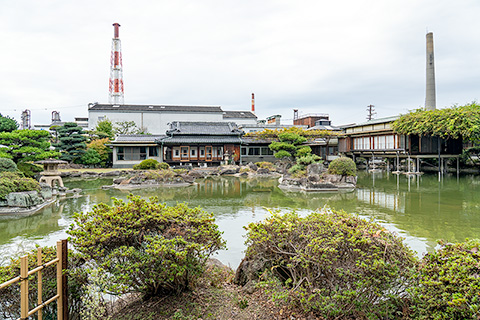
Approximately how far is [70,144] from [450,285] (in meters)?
29.4

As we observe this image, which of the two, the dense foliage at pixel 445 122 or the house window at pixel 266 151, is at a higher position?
the dense foliage at pixel 445 122

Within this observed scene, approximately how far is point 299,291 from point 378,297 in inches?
32.0

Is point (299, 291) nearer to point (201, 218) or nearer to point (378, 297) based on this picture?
point (378, 297)

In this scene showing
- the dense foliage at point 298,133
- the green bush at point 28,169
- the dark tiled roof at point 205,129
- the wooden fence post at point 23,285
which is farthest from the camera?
the dark tiled roof at point 205,129

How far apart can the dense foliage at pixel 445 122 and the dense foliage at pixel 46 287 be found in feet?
72.7

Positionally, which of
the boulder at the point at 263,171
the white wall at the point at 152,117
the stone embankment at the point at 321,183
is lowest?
the stone embankment at the point at 321,183

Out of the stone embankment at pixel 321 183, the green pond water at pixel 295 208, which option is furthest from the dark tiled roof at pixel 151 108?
the stone embankment at pixel 321 183

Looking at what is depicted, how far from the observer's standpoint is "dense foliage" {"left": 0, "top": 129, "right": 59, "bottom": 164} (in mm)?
14742

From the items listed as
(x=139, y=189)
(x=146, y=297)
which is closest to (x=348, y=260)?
(x=146, y=297)

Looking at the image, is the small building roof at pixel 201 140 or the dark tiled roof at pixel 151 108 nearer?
the small building roof at pixel 201 140

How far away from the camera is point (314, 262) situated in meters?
2.96

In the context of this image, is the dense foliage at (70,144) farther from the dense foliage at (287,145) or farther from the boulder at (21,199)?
the boulder at (21,199)

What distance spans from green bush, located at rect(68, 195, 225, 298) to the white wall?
41894 mm

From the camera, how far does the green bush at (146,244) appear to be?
3.06 m
